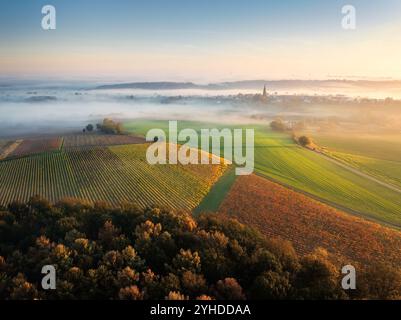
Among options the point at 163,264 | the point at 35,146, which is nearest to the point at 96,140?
the point at 35,146

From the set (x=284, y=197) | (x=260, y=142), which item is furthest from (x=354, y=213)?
(x=260, y=142)

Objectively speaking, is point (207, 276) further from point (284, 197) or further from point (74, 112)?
Answer: point (74, 112)

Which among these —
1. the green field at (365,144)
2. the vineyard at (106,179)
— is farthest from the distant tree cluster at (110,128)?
the green field at (365,144)

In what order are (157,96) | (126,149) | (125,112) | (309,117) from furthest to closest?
(157,96) < (125,112) < (309,117) < (126,149)

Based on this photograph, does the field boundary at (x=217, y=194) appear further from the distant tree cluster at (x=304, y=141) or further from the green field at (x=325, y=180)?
the distant tree cluster at (x=304, y=141)

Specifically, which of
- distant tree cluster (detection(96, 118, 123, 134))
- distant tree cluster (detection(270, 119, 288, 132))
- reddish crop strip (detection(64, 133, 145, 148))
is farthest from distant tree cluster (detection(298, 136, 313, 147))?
distant tree cluster (detection(96, 118, 123, 134))

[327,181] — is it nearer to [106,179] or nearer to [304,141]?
[304,141]
